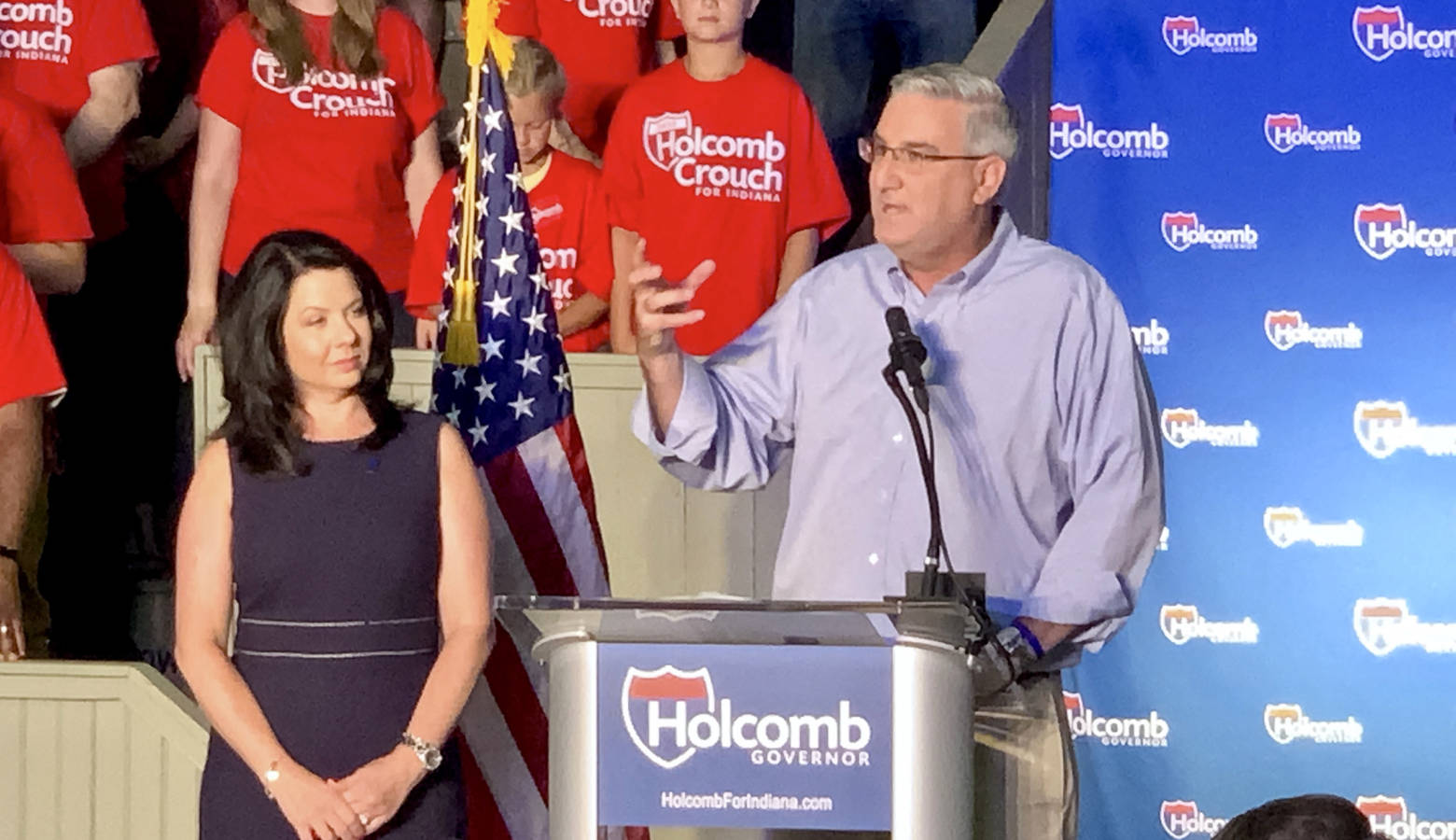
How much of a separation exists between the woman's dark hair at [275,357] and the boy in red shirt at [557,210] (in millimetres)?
1309

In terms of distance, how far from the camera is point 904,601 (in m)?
2.75

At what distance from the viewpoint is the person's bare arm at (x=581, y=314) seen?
507 cm

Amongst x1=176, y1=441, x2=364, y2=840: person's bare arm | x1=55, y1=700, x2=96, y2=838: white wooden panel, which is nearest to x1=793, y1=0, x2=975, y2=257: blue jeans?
x1=55, y1=700, x2=96, y2=838: white wooden panel

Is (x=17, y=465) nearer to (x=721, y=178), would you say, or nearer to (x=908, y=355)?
(x=721, y=178)

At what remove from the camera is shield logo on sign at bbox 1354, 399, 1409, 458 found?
5137 mm

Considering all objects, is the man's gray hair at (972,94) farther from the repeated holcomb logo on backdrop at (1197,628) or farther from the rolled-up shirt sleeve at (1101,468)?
the repeated holcomb logo on backdrop at (1197,628)

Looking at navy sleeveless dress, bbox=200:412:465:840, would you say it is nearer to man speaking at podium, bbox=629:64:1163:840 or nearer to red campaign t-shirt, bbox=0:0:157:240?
man speaking at podium, bbox=629:64:1163:840

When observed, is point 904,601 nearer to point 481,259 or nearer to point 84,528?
point 481,259

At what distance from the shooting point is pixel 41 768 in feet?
13.7

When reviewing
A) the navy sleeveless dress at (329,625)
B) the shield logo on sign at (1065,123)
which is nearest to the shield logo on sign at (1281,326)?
the shield logo on sign at (1065,123)

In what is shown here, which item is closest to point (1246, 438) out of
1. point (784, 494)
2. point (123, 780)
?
point (784, 494)

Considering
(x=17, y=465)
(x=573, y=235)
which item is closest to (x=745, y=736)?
(x=17, y=465)

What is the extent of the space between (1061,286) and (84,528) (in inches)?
100

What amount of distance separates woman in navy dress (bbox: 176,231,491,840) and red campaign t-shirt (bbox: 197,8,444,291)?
1396 mm
